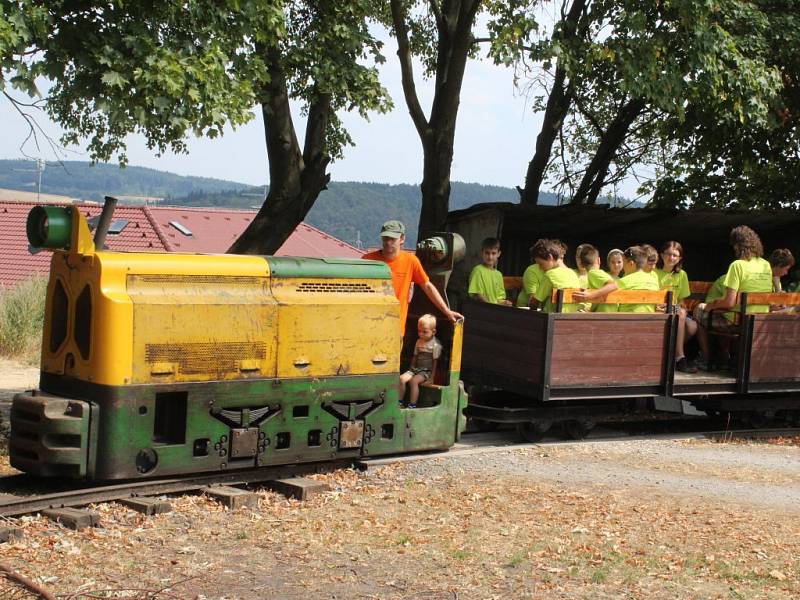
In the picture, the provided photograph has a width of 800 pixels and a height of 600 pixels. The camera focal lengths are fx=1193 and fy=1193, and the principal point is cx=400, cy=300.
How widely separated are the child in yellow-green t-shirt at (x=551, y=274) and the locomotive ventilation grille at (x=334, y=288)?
8.59 feet

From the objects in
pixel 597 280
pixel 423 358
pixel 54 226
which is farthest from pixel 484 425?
pixel 54 226

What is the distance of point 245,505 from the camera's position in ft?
27.6

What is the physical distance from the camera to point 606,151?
766 inches

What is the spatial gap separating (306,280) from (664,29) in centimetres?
785

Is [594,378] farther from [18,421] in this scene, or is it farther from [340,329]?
[18,421]

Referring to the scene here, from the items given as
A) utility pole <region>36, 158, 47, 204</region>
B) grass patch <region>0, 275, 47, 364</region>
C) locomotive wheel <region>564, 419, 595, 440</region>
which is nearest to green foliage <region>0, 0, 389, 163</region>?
utility pole <region>36, 158, 47, 204</region>

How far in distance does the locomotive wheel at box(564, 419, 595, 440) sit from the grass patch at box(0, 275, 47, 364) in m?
10.9

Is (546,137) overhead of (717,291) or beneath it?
overhead

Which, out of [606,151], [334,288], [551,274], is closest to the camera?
[334,288]

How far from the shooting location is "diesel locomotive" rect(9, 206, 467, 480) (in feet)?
26.6

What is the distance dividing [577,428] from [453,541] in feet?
14.8

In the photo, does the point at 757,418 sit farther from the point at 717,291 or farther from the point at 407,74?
the point at 407,74

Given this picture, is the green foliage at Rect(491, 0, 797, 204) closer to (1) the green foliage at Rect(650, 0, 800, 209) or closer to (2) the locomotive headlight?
(1) the green foliage at Rect(650, 0, 800, 209)

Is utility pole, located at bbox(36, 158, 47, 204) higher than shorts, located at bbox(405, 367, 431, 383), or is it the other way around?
utility pole, located at bbox(36, 158, 47, 204)
